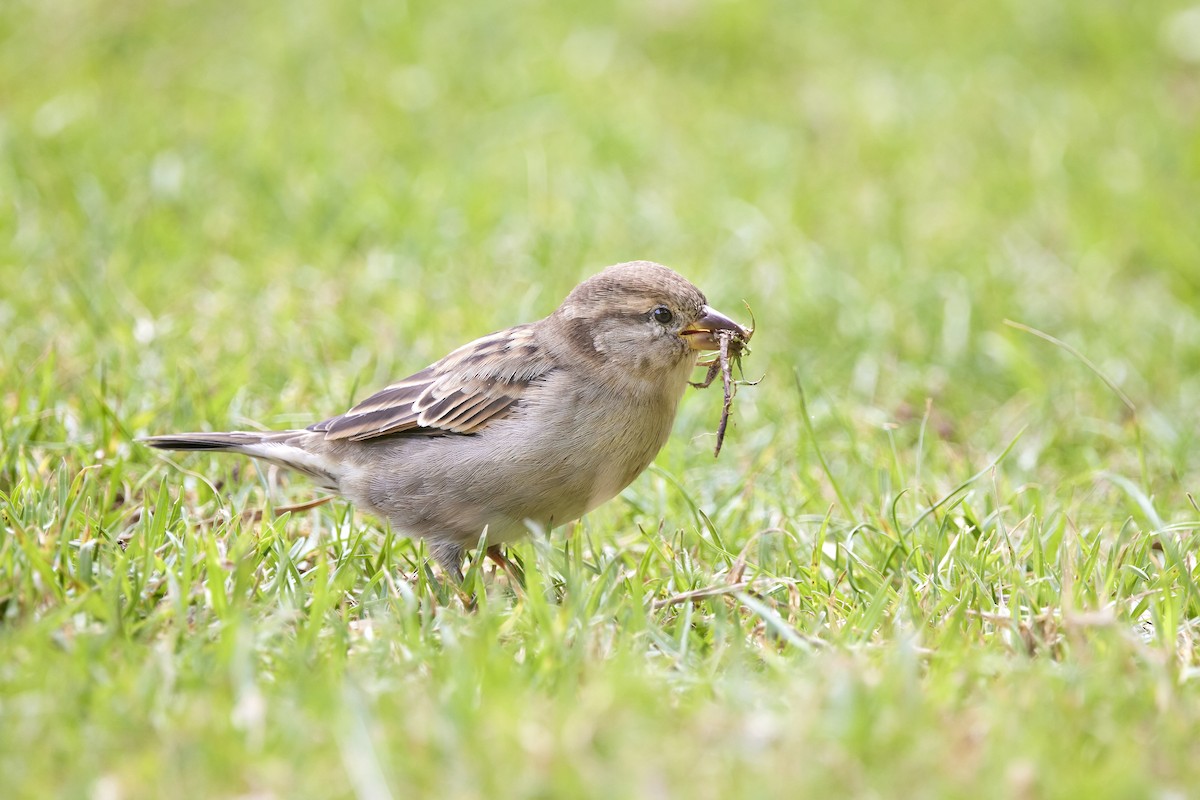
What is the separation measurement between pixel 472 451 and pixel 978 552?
64.5 inches

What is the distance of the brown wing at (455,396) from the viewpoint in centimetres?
462

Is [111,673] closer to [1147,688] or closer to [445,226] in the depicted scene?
[1147,688]

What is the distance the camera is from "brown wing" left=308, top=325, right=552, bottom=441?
462 centimetres

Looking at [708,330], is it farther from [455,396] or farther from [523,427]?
[455,396]

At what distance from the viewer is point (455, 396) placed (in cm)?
466

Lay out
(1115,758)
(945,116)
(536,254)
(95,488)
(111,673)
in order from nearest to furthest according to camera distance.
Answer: (1115,758)
(111,673)
(95,488)
(536,254)
(945,116)

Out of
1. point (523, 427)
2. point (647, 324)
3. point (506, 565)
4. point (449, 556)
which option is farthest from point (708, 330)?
point (449, 556)

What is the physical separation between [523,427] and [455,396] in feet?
1.05

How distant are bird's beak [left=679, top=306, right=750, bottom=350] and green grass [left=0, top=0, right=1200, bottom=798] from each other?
0.42 meters

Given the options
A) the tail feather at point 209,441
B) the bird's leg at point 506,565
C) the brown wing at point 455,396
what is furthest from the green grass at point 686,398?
the brown wing at point 455,396

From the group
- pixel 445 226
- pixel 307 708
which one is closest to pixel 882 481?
pixel 307 708

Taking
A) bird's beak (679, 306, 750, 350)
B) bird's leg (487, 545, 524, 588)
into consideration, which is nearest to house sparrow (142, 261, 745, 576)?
bird's beak (679, 306, 750, 350)

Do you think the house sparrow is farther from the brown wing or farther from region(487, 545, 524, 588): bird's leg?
region(487, 545, 524, 588): bird's leg

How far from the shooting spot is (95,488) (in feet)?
14.9
